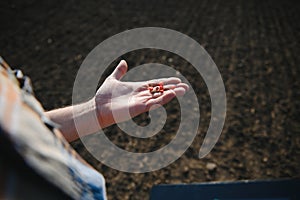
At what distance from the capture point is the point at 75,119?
1.21 metres

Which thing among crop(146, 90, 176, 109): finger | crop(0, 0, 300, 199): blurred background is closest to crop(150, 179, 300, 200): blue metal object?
crop(146, 90, 176, 109): finger

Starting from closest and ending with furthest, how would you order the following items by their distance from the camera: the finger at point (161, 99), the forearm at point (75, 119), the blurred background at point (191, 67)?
1. the forearm at point (75, 119)
2. the finger at point (161, 99)
3. the blurred background at point (191, 67)

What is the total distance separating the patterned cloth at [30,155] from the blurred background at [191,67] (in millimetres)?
1211

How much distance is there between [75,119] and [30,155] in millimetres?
547

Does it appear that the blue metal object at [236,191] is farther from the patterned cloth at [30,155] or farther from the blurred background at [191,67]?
the patterned cloth at [30,155]

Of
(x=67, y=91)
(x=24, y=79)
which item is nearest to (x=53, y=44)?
(x=67, y=91)

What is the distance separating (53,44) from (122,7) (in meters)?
0.63

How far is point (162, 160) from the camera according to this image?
6.82ft

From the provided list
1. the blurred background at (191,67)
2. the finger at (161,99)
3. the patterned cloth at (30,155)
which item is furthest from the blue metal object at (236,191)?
the patterned cloth at (30,155)

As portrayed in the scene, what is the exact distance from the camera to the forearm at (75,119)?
46.9 inches

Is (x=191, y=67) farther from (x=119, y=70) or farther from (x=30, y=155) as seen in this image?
(x=30, y=155)

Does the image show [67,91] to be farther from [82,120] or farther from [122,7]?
[82,120]

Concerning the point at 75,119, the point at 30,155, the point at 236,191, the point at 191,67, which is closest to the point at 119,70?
the point at 75,119

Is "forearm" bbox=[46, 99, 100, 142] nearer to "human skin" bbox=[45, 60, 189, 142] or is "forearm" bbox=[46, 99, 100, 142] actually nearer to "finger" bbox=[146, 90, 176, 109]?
"human skin" bbox=[45, 60, 189, 142]
